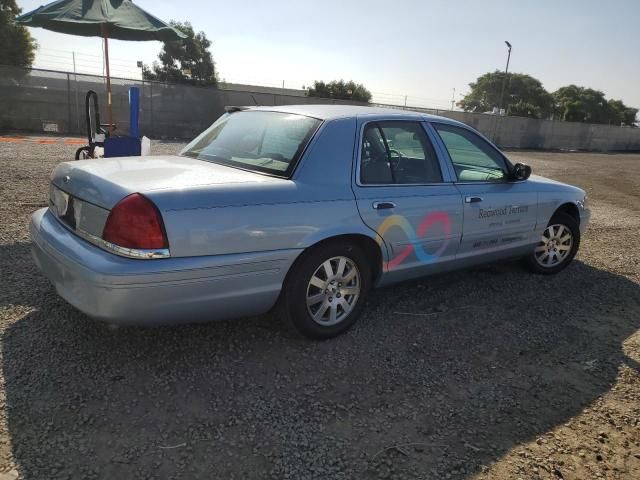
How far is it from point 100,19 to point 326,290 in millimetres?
5497

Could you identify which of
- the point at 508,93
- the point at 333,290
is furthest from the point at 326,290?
the point at 508,93

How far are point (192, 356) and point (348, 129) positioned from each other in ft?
5.96

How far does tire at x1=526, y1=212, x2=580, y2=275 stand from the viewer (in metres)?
4.97

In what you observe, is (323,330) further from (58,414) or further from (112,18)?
(112,18)

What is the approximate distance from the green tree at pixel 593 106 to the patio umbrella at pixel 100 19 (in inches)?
3028

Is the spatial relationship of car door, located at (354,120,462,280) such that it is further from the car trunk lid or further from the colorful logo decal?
the car trunk lid

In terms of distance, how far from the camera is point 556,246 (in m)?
5.06

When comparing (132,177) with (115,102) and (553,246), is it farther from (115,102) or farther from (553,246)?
(115,102)

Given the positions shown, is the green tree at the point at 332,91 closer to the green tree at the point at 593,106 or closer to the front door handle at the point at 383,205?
the front door handle at the point at 383,205


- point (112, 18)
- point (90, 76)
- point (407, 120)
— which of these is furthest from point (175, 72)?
point (407, 120)

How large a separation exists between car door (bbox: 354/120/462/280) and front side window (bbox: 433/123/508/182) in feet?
0.66

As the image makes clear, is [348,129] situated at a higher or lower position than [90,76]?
lower

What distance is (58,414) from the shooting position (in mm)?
2471

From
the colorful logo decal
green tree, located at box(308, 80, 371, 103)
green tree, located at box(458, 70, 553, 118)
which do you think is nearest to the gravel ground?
the colorful logo decal
